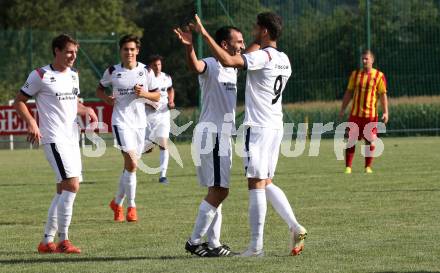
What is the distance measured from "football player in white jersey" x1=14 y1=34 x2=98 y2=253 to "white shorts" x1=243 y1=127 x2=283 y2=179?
182 centimetres

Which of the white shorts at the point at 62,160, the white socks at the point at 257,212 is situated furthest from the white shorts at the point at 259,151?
the white shorts at the point at 62,160

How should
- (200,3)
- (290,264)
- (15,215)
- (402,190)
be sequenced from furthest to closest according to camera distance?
(200,3), (402,190), (15,215), (290,264)

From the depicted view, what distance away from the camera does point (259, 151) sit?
8.98 meters

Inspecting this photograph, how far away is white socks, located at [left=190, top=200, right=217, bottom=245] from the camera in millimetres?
9133

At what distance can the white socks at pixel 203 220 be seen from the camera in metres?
9.13

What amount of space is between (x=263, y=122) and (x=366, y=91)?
1116cm

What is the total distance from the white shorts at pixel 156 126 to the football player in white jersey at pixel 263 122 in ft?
32.1

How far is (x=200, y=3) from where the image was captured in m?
35.9

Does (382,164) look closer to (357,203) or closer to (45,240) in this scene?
(357,203)

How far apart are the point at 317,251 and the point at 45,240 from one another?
2471 millimetres

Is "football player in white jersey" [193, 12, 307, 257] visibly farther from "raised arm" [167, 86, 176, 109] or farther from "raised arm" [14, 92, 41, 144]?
"raised arm" [167, 86, 176, 109]

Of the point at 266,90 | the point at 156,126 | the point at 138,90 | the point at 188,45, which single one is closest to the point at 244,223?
the point at 138,90

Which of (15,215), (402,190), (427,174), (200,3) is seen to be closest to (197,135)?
(15,215)

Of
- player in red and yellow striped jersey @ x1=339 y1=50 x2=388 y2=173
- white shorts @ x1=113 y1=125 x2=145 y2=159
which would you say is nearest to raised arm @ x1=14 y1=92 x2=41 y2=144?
white shorts @ x1=113 y1=125 x2=145 y2=159
